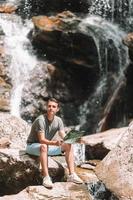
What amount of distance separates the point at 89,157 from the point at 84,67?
7.88m

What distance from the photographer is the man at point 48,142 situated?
9.13 m

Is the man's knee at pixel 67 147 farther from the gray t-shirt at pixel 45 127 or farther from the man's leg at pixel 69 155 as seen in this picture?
the gray t-shirt at pixel 45 127

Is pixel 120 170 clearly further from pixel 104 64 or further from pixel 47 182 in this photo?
pixel 104 64

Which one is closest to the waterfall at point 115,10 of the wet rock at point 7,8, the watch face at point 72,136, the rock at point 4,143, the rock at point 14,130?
the wet rock at point 7,8

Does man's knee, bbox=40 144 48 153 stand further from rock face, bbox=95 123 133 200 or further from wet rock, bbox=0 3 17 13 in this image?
wet rock, bbox=0 3 17 13

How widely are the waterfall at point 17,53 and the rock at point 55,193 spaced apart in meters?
11.1

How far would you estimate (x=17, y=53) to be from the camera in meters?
22.8

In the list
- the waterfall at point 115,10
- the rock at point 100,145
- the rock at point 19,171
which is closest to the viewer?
the rock at point 19,171

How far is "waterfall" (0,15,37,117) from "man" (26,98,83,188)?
33.7 ft

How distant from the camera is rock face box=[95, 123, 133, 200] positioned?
26.6 feet

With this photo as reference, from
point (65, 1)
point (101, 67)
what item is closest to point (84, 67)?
point (101, 67)

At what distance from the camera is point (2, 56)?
2195 cm

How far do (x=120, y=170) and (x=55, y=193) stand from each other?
1.30m

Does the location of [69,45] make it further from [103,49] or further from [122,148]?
[122,148]
